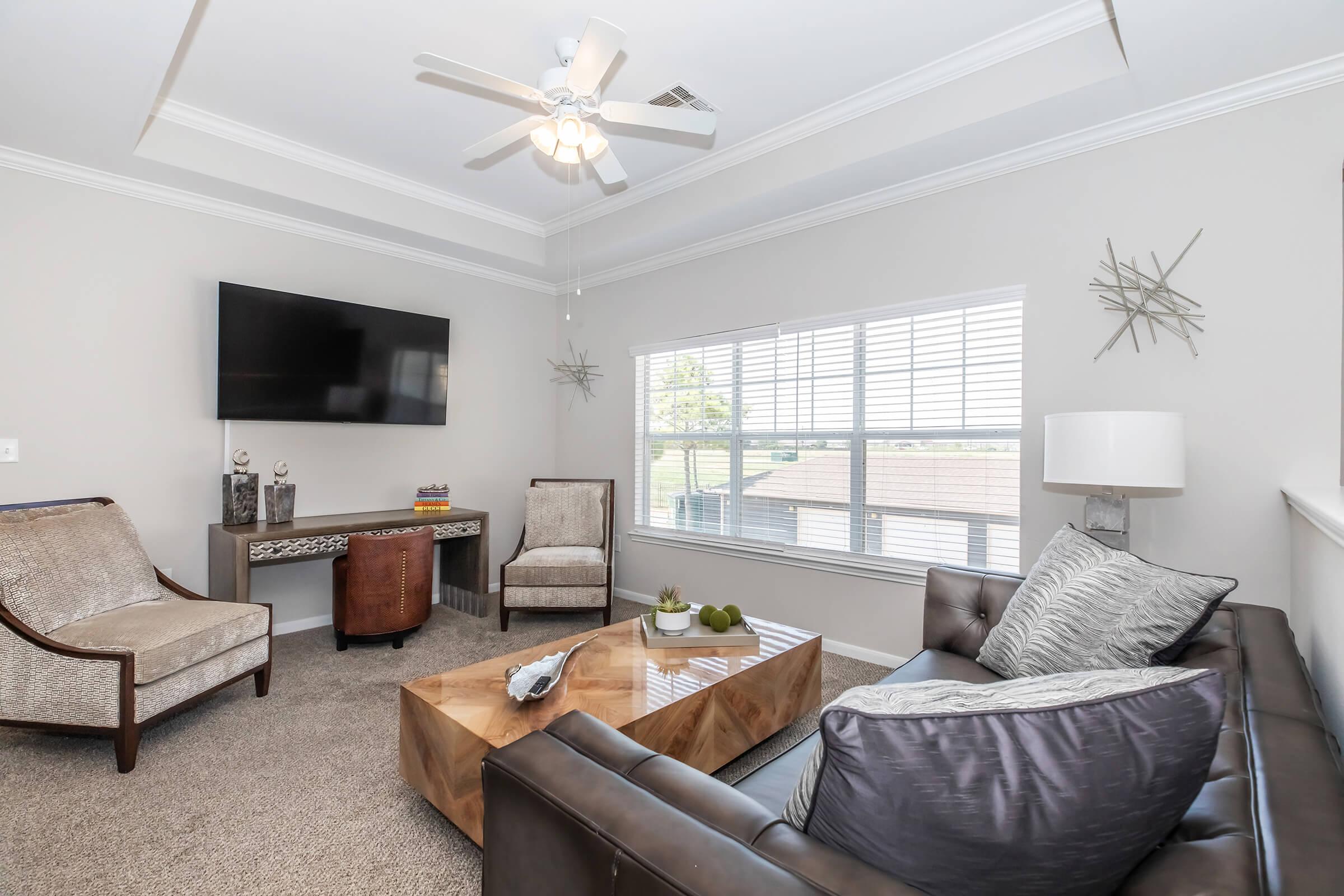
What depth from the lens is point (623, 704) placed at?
197 cm

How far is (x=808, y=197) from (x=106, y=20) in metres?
2.95

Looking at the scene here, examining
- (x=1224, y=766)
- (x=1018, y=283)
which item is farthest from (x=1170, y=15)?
(x=1224, y=766)

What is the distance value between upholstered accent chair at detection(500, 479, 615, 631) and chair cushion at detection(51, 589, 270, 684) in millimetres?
1406

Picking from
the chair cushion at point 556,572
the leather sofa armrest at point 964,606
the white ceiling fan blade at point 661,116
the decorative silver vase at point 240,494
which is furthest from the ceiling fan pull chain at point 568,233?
the leather sofa armrest at point 964,606

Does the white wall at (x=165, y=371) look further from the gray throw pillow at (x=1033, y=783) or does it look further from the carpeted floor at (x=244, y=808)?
the gray throw pillow at (x=1033, y=783)

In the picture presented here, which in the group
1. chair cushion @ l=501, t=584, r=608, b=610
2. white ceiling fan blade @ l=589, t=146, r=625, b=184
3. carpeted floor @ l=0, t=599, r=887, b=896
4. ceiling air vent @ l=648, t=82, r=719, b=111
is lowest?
carpeted floor @ l=0, t=599, r=887, b=896

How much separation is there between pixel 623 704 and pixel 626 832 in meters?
1.15

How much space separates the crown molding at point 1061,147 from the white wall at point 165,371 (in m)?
2.29

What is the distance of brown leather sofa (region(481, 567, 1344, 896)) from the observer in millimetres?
690

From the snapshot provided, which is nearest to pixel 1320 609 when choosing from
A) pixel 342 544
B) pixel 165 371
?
pixel 342 544

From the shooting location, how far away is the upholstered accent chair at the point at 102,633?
7.24ft

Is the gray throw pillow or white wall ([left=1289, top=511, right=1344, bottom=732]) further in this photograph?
white wall ([left=1289, top=511, right=1344, bottom=732])

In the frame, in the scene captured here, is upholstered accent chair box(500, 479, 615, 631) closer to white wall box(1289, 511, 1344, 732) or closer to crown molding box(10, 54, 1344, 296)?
crown molding box(10, 54, 1344, 296)

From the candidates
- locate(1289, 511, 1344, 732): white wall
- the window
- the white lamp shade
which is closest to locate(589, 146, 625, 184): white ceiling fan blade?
the window
